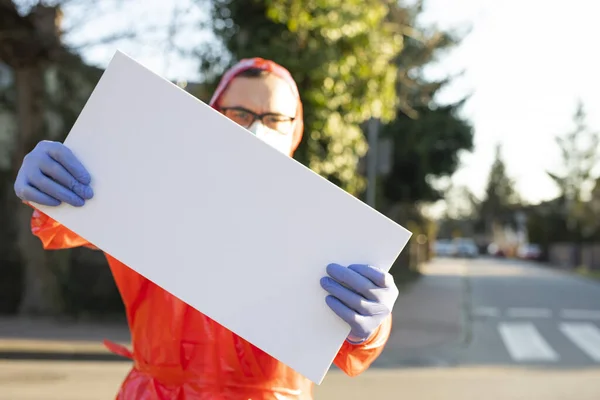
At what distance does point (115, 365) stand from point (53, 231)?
785cm

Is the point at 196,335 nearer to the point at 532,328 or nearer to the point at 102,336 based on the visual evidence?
the point at 102,336

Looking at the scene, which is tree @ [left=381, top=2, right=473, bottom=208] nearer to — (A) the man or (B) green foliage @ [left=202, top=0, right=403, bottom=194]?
(B) green foliage @ [left=202, top=0, right=403, bottom=194]

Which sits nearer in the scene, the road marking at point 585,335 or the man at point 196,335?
the man at point 196,335

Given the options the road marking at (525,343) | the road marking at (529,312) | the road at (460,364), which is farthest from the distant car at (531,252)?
the road marking at (525,343)

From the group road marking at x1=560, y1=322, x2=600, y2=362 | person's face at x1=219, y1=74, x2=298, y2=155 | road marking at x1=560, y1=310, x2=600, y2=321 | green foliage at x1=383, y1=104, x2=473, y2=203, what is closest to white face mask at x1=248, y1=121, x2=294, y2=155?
person's face at x1=219, y1=74, x2=298, y2=155

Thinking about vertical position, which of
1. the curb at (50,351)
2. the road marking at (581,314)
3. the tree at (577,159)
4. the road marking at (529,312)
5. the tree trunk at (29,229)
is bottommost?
the curb at (50,351)

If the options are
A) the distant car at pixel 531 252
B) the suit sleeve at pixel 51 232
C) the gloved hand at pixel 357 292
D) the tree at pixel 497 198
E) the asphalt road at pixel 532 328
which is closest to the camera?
the gloved hand at pixel 357 292

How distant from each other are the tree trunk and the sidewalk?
14.7 inches

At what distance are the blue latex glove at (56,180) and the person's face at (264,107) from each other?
513 mm

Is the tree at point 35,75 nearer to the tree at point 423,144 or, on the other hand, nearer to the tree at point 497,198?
the tree at point 423,144

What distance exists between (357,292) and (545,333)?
40.6ft

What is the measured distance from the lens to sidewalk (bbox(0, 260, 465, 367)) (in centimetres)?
939

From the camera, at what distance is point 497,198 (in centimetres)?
9125

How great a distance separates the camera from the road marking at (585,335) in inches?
438
